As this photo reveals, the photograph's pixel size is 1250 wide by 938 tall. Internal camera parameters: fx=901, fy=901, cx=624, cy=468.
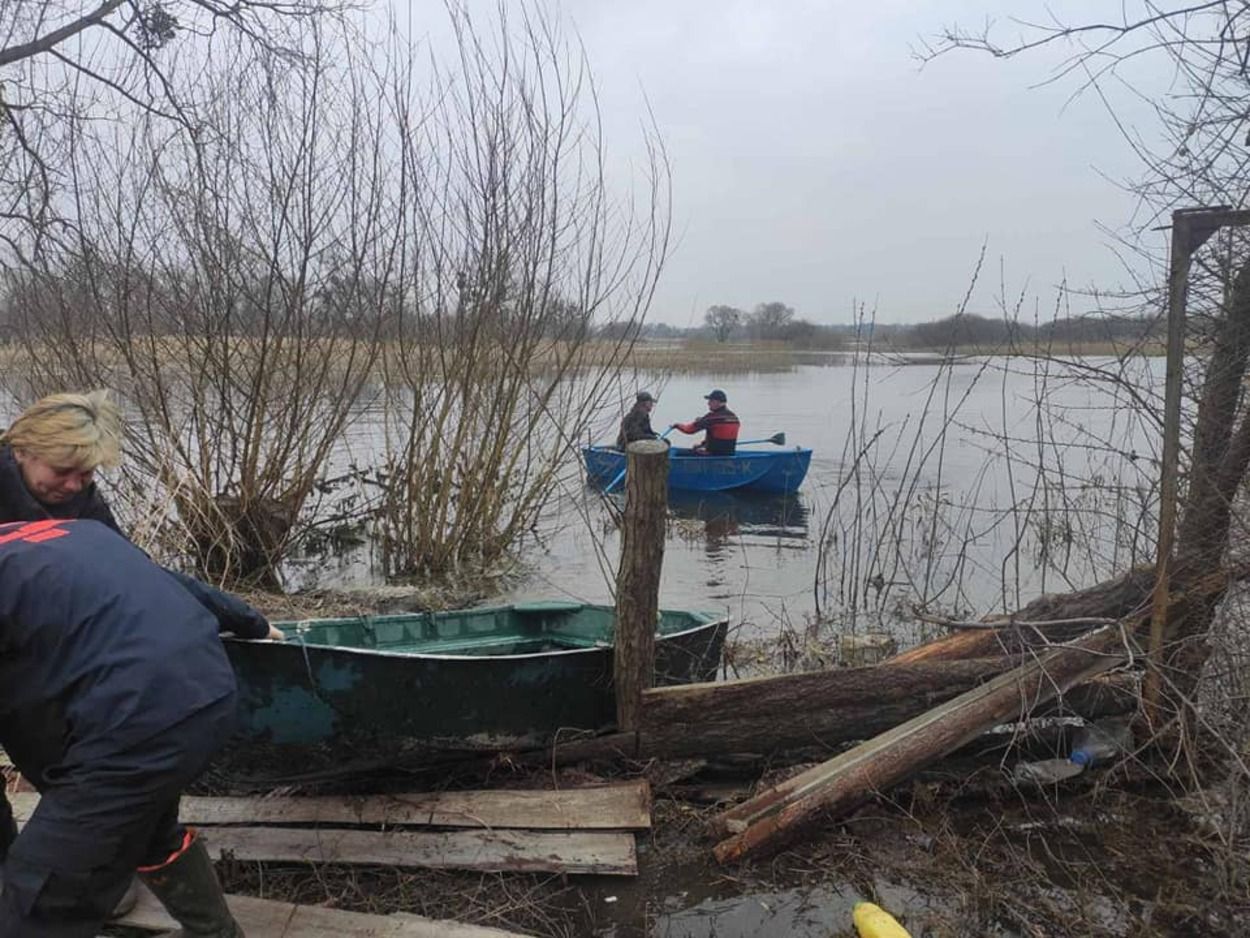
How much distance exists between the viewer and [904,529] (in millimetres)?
11273

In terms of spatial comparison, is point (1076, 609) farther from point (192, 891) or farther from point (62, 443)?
point (62, 443)

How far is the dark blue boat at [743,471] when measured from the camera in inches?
543

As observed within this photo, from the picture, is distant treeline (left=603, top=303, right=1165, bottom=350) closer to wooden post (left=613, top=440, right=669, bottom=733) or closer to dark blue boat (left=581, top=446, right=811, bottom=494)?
wooden post (left=613, top=440, right=669, bottom=733)

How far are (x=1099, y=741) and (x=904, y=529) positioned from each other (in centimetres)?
700

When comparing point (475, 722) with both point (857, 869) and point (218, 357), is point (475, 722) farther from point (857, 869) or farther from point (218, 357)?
point (218, 357)

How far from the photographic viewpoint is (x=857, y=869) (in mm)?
3713

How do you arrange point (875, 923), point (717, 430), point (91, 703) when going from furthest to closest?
1. point (717, 430)
2. point (875, 923)
3. point (91, 703)

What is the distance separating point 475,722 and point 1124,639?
9.33 ft

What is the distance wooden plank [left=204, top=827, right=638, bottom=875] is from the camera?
367 centimetres

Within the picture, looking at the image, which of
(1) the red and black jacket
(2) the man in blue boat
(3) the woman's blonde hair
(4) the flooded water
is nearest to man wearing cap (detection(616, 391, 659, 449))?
(4) the flooded water

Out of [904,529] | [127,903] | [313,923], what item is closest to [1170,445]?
[313,923]

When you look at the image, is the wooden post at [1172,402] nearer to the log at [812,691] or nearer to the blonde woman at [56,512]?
the log at [812,691]

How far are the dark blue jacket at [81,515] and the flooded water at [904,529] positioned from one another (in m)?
2.97

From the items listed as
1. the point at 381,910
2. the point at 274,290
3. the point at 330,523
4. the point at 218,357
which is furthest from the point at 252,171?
the point at 381,910
